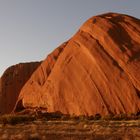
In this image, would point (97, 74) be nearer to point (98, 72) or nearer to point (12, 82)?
point (98, 72)

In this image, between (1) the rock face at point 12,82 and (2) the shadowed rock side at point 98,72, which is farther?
(1) the rock face at point 12,82

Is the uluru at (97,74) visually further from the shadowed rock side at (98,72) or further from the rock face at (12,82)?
the rock face at (12,82)

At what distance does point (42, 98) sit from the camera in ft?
154

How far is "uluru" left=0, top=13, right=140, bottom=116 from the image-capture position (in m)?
38.3

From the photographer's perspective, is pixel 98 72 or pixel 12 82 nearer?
pixel 98 72

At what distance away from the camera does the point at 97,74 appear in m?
40.6

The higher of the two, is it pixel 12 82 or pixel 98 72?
pixel 12 82

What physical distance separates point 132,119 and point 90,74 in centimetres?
742

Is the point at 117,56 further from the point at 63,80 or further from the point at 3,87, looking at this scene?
the point at 3,87

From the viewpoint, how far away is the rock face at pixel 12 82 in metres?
61.7

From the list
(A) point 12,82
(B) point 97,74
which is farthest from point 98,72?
(A) point 12,82

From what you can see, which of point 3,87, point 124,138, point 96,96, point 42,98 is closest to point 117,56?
point 96,96

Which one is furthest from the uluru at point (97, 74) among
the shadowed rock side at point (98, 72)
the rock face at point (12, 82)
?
the rock face at point (12, 82)

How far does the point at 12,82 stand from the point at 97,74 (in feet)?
87.6
